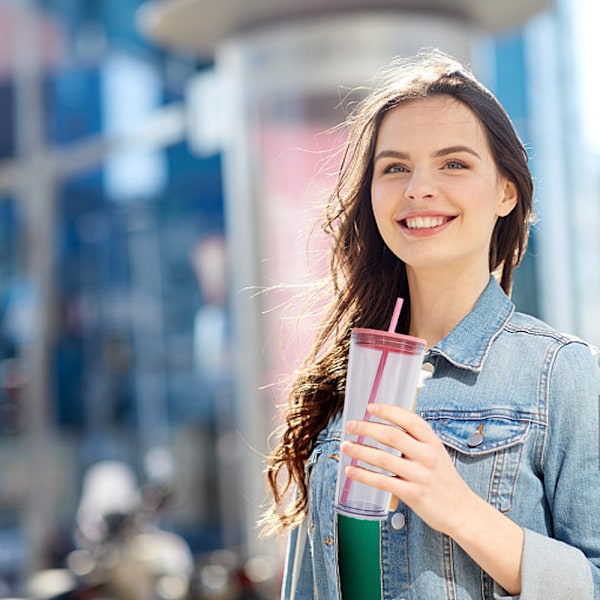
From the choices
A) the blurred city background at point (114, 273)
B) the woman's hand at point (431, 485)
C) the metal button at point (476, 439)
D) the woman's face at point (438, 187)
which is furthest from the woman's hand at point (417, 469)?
the blurred city background at point (114, 273)

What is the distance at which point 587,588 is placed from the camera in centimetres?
126

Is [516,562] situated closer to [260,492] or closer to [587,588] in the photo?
[587,588]

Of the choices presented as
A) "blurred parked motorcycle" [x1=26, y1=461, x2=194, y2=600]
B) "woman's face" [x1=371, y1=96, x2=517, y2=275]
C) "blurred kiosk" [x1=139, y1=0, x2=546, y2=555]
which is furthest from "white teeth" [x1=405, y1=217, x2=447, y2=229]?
"blurred parked motorcycle" [x1=26, y1=461, x2=194, y2=600]

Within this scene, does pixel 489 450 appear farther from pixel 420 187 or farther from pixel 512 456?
pixel 420 187

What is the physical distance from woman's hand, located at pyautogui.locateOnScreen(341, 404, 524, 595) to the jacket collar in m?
0.19

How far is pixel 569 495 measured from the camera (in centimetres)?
126

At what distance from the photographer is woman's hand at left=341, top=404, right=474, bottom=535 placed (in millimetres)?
1213

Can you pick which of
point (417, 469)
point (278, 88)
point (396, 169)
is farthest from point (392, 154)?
point (278, 88)

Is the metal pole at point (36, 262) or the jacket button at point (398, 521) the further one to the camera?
the metal pole at point (36, 262)

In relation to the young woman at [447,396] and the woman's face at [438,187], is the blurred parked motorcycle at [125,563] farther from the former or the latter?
the woman's face at [438,187]

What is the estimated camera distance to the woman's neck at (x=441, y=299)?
57.4 inches

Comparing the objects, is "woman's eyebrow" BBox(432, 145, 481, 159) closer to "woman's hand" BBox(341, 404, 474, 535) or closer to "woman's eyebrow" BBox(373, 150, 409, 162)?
"woman's eyebrow" BBox(373, 150, 409, 162)

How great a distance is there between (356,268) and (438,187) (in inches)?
10.3

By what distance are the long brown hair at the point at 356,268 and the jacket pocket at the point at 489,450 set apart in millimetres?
242
